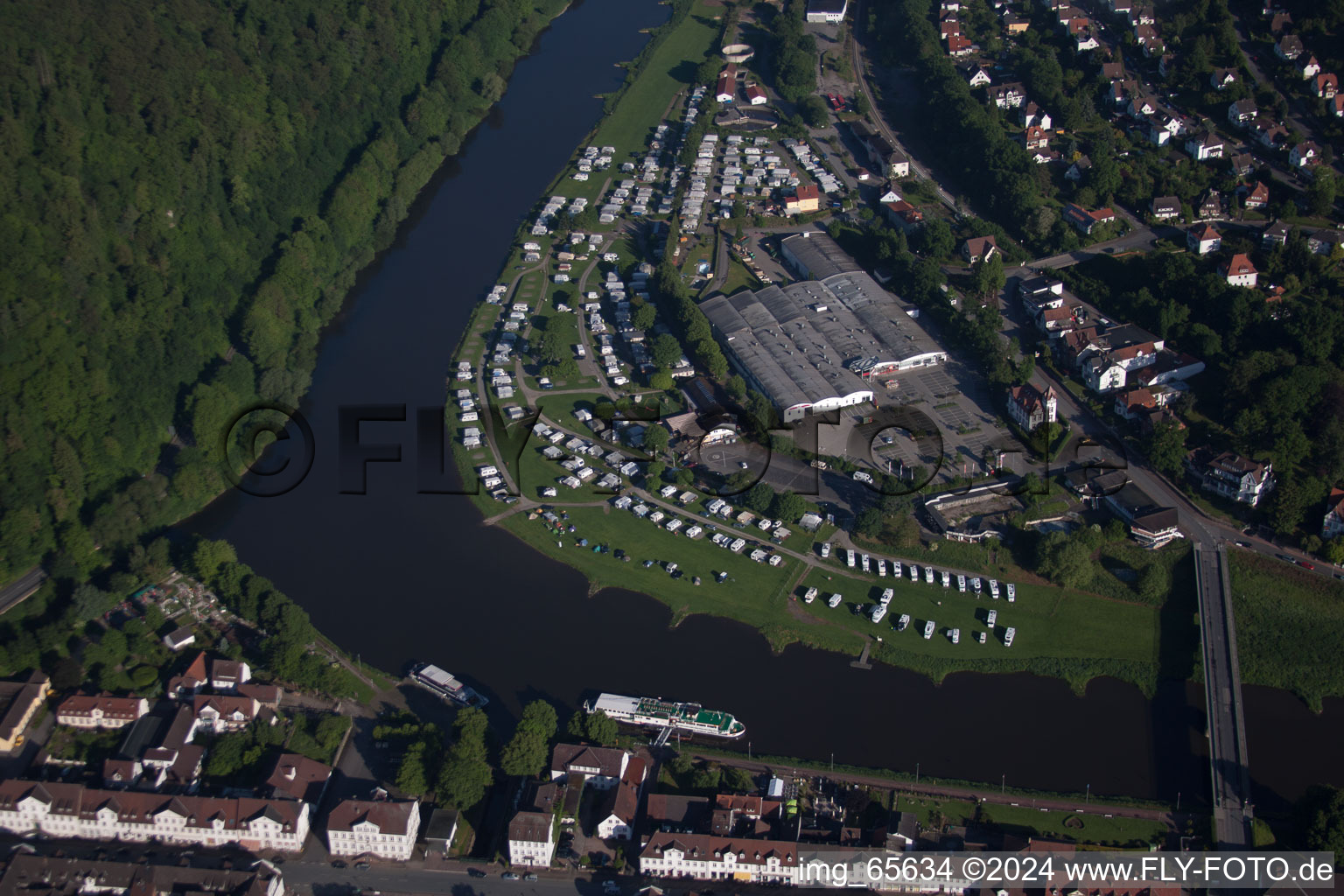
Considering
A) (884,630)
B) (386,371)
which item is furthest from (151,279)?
(884,630)

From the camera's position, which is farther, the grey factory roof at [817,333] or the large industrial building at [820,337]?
the grey factory roof at [817,333]

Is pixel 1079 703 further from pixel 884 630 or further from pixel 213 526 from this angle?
pixel 213 526

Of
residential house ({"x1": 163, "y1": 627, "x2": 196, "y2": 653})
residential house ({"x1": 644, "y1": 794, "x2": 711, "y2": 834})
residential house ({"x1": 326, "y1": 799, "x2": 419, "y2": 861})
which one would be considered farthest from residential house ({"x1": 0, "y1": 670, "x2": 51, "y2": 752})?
residential house ({"x1": 644, "y1": 794, "x2": 711, "y2": 834})

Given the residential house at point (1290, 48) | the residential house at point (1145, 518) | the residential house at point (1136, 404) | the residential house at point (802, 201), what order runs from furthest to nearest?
1. the residential house at point (1290, 48)
2. the residential house at point (802, 201)
3. the residential house at point (1136, 404)
4. the residential house at point (1145, 518)

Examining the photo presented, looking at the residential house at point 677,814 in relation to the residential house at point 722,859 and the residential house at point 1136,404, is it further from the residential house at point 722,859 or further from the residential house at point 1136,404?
the residential house at point 1136,404

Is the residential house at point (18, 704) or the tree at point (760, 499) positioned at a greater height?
the tree at point (760, 499)

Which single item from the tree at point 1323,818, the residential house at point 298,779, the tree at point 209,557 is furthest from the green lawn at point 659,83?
the tree at point 1323,818
